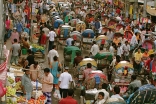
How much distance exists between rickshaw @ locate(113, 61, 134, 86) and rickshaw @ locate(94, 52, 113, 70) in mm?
1456

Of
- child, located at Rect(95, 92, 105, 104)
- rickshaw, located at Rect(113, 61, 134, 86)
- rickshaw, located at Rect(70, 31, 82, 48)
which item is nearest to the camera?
child, located at Rect(95, 92, 105, 104)

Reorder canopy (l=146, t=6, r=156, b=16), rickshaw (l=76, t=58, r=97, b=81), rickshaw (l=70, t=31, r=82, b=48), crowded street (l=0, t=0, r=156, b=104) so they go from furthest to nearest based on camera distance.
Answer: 1. canopy (l=146, t=6, r=156, b=16)
2. rickshaw (l=70, t=31, r=82, b=48)
3. rickshaw (l=76, t=58, r=97, b=81)
4. crowded street (l=0, t=0, r=156, b=104)

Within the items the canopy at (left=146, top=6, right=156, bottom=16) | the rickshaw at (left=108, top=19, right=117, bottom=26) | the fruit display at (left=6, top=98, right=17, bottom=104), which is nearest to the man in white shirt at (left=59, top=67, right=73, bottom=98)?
the fruit display at (left=6, top=98, right=17, bottom=104)

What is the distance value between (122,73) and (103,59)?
207cm

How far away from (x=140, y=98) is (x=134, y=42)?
10861mm

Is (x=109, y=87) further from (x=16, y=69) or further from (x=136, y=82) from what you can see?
(x=16, y=69)

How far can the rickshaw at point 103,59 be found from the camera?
56.5 feet

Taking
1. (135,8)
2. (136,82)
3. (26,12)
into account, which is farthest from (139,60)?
(135,8)

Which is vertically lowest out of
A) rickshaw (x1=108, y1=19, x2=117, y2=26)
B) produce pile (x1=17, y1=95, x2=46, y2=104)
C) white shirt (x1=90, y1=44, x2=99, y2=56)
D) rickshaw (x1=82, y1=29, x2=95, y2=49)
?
rickshaw (x1=108, y1=19, x2=117, y2=26)

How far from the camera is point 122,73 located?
1554 centimetres

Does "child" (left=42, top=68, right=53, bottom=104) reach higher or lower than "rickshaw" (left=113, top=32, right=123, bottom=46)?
higher

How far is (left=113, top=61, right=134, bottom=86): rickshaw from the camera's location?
49.9 feet

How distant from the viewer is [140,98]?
11.6 meters

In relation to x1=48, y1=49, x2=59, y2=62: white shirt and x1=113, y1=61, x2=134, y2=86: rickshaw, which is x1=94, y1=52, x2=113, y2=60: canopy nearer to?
x1=113, y1=61, x2=134, y2=86: rickshaw
